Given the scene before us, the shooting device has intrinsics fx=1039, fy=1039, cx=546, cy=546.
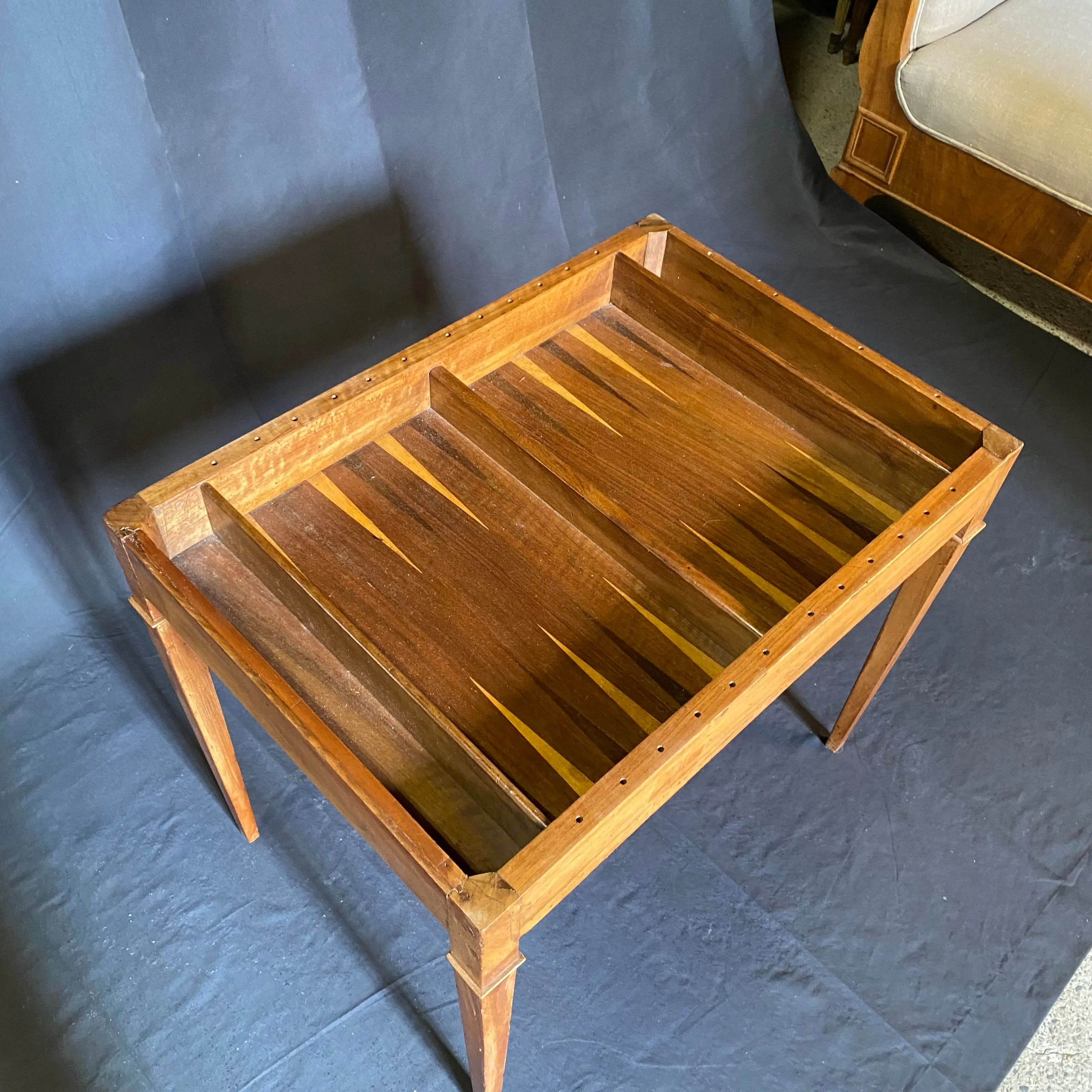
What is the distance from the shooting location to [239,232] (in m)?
1.58

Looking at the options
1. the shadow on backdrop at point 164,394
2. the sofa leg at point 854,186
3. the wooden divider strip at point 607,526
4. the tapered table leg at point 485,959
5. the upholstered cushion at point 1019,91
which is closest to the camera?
the tapered table leg at point 485,959

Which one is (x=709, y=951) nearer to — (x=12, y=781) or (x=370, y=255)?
(x=12, y=781)

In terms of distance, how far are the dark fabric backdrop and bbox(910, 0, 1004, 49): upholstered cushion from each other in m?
0.61

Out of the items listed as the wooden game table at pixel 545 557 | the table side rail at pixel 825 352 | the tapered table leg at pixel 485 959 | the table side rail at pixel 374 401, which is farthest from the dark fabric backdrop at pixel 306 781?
the table side rail at pixel 825 352

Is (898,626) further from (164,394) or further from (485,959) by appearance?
(164,394)

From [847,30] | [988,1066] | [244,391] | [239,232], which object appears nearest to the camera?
[988,1066]

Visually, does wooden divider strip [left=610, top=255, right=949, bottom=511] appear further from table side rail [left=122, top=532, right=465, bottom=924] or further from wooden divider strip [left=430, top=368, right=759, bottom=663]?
table side rail [left=122, top=532, right=465, bottom=924]

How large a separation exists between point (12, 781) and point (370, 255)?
1004mm

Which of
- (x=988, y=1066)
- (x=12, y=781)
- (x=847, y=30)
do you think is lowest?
(x=988, y=1066)

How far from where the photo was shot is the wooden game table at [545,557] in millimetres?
930

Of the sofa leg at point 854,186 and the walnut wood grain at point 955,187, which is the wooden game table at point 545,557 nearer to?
the walnut wood grain at point 955,187

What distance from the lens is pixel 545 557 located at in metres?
1.17

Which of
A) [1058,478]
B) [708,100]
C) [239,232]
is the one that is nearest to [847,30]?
[708,100]

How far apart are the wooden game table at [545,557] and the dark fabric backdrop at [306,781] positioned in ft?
0.55
